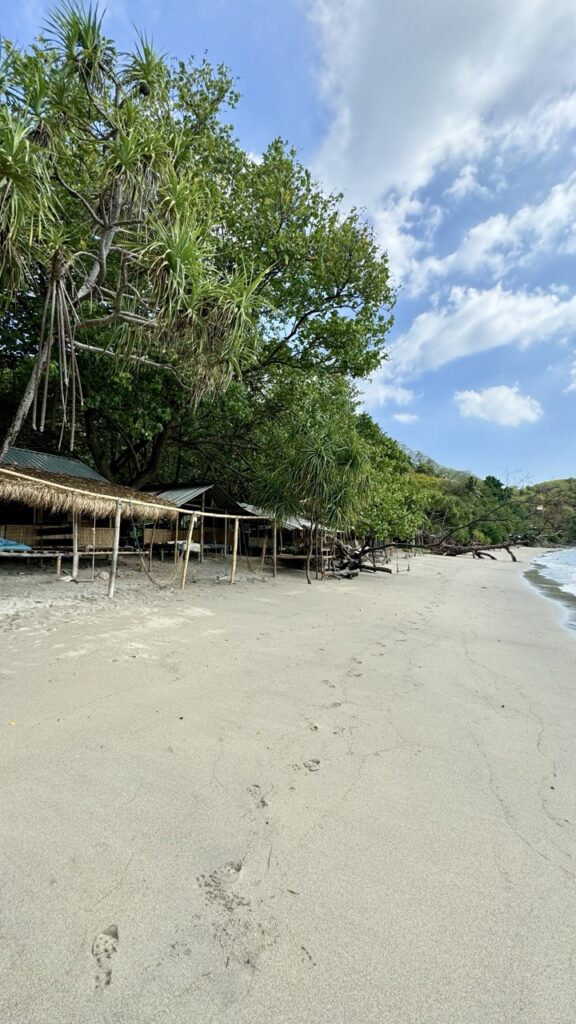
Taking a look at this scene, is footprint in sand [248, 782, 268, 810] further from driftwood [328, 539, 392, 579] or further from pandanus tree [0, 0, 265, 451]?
driftwood [328, 539, 392, 579]

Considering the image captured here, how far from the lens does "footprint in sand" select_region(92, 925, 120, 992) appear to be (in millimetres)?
1348

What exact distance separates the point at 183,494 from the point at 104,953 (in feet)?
40.6

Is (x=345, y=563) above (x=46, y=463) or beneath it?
beneath

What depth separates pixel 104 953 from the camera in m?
1.44

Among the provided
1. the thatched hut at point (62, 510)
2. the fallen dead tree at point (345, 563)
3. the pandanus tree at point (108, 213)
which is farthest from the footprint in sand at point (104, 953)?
the fallen dead tree at point (345, 563)

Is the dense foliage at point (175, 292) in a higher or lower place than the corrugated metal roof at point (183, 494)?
higher

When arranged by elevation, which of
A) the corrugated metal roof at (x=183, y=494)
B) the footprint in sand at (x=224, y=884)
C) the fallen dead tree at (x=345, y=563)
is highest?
the corrugated metal roof at (x=183, y=494)

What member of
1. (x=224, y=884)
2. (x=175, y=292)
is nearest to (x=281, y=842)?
(x=224, y=884)

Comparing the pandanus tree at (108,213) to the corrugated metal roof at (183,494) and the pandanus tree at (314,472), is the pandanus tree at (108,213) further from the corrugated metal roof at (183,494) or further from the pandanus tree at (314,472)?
the corrugated metal roof at (183,494)

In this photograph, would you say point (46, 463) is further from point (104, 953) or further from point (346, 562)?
point (104, 953)

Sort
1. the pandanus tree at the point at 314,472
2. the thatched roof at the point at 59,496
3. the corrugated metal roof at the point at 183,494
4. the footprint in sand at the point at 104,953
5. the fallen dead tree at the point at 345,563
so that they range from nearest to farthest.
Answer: the footprint in sand at the point at 104,953 → the thatched roof at the point at 59,496 → the pandanus tree at the point at 314,472 → the corrugated metal roof at the point at 183,494 → the fallen dead tree at the point at 345,563

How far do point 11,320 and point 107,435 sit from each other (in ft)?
18.5

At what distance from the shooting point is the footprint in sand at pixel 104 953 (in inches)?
53.1

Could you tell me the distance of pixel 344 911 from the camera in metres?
1.65
